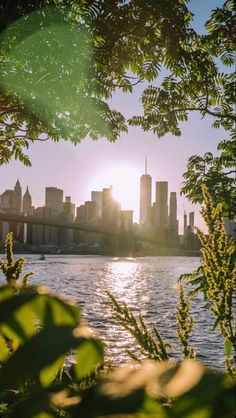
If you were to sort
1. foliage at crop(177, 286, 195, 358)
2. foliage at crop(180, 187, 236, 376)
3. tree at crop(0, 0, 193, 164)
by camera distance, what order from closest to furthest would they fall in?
foliage at crop(180, 187, 236, 376) < foliage at crop(177, 286, 195, 358) < tree at crop(0, 0, 193, 164)

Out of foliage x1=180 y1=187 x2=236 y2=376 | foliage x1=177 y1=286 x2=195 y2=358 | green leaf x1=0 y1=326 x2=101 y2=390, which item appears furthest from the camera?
foliage x1=177 y1=286 x2=195 y2=358

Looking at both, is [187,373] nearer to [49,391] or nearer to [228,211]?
[49,391]

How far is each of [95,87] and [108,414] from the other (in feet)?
25.5

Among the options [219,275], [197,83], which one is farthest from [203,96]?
[219,275]

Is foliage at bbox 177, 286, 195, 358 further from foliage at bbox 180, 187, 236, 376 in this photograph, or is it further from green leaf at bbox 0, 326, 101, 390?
green leaf at bbox 0, 326, 101, 390

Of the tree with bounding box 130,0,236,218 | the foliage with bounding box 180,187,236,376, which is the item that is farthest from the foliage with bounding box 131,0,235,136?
the foliage with bounding box 180,187,236,376

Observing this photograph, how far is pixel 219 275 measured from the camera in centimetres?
175

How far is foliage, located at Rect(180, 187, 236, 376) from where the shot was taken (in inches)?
64.1

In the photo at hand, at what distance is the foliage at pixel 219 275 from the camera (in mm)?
1628

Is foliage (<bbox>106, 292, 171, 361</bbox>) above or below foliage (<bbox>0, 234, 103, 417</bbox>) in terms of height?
below

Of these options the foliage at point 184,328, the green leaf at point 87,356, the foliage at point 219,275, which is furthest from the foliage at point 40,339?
the foliage at point 184,328

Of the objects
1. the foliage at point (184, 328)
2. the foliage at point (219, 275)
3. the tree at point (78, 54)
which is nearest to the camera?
the foliage at point (219, 275)

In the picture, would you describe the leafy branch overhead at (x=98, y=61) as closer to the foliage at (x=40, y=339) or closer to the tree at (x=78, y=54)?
the tree at (x=78, y=54)

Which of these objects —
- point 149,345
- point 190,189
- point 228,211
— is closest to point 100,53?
point 190,189
